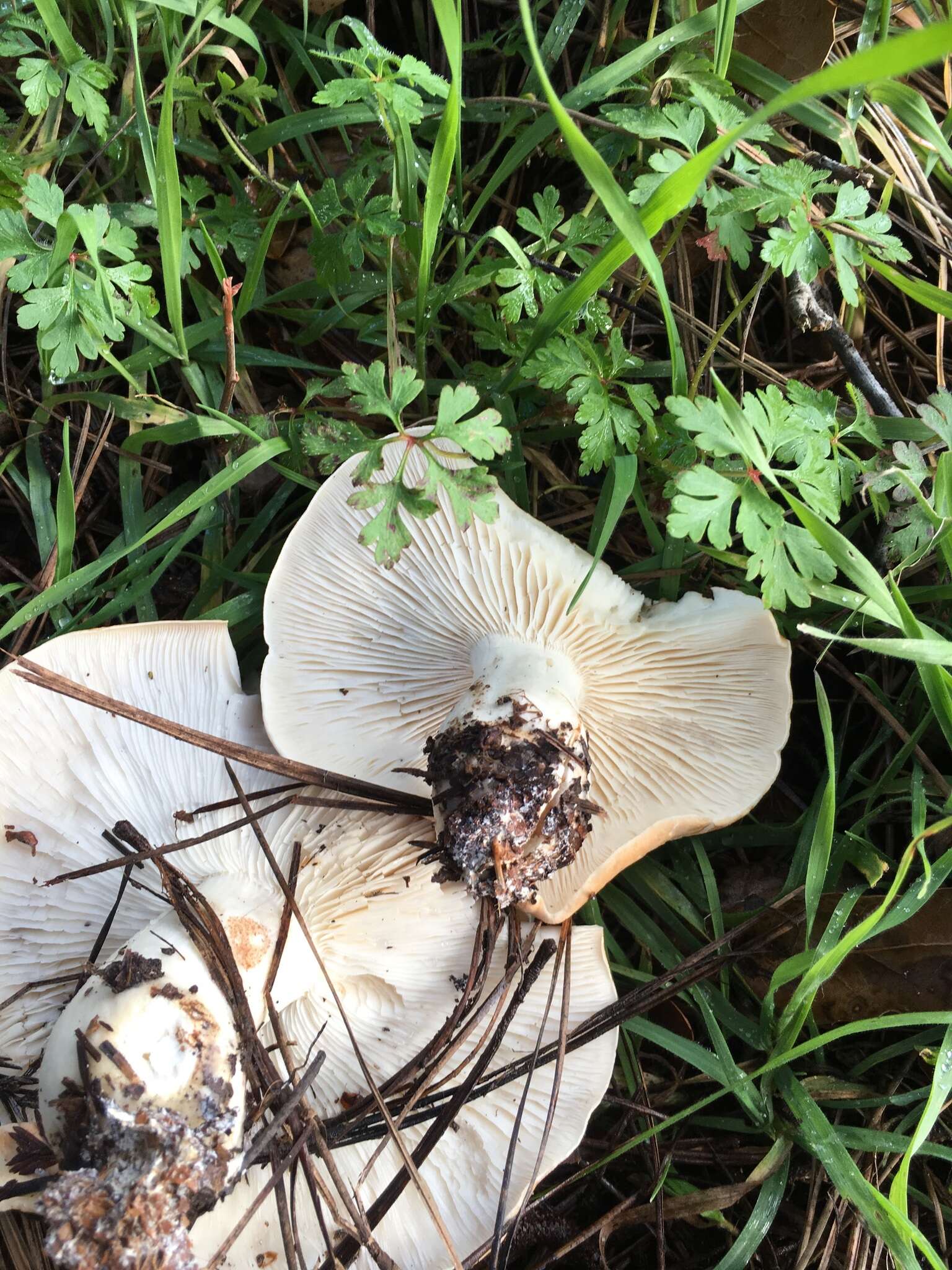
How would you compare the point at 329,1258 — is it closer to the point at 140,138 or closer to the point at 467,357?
the point at 467,357

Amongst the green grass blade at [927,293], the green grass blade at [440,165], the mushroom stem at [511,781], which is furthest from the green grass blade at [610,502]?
the green grass blade at [927,293]

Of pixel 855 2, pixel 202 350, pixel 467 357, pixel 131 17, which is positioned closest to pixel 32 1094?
pixel 202 350

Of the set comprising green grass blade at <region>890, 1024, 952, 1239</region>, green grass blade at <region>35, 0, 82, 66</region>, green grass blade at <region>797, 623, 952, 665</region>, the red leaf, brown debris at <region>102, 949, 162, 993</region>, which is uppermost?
green grass blade at <region>35, 0, 82, 66</region>

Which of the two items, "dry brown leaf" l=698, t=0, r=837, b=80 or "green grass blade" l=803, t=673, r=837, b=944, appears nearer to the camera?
"green grass blade" l=803, t=673, r=837, b=944

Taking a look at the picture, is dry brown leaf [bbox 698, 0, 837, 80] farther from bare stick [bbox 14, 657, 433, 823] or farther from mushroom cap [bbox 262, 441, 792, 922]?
bare stick [bbox 14, 657, 433, 823]

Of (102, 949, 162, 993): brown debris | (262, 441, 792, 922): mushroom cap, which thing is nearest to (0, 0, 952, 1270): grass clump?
(262, 441, 792, 922): mushroom cap
